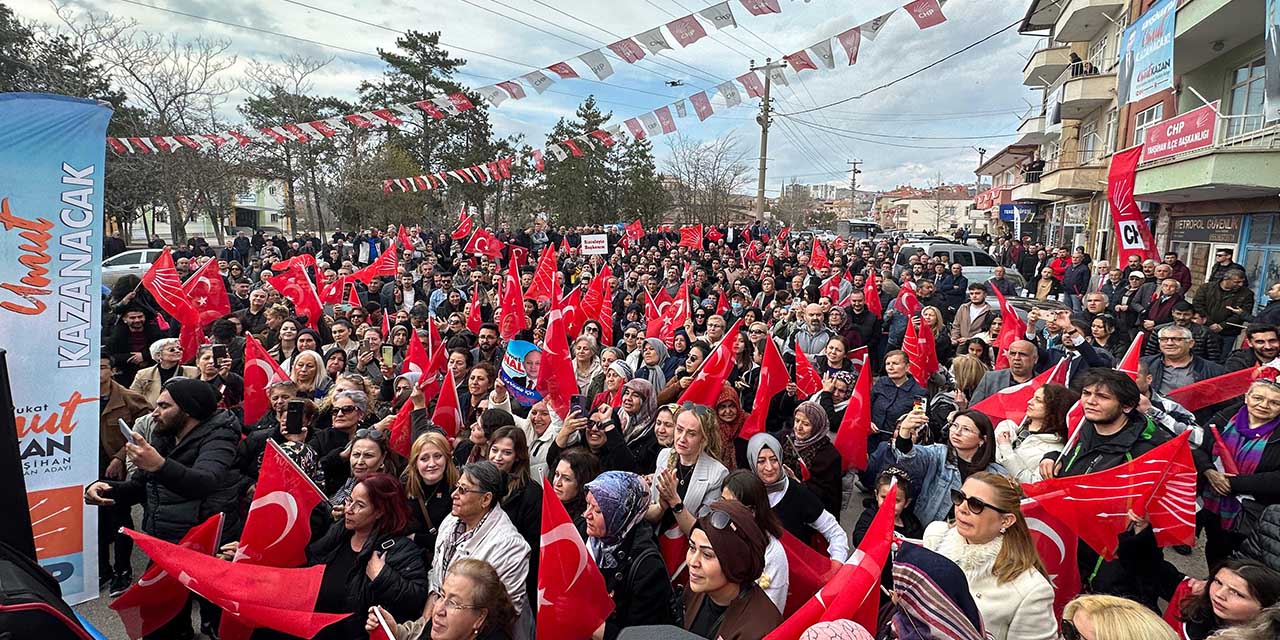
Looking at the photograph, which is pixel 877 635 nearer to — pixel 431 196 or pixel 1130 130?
pixel 1130 130

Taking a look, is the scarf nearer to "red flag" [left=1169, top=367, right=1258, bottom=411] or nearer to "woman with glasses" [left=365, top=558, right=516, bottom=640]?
"red flag" [left=1169, top=367, right=1258, bottom=411]

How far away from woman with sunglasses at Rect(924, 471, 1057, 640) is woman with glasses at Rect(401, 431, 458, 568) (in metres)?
2.51

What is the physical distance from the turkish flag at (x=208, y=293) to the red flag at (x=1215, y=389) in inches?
400

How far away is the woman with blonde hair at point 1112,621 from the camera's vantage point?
1.96 meters

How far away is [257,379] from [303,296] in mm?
3870

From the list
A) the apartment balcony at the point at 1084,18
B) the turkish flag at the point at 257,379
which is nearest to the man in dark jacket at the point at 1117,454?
the turkish flag at the point at 257,379

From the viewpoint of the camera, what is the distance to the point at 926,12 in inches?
389

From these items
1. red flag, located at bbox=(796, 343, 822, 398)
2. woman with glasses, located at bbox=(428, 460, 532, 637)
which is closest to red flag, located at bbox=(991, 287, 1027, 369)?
red flag, located at bbox=(796, 343, 822, 398)

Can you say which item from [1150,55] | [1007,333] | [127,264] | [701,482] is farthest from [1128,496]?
[127,264]

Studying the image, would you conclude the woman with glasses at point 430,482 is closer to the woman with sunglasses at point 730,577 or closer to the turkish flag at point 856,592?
the woman with sunglasses at point 730,577

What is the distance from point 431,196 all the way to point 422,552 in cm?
3961

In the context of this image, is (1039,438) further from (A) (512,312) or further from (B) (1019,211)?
(B) (1019,211)

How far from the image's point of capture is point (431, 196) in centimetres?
4016

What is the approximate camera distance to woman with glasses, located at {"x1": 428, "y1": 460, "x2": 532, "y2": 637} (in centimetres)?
310
